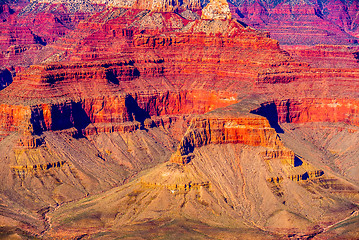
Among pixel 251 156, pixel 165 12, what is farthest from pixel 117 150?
pixel 165 12

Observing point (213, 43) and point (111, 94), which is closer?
point (111, 94)

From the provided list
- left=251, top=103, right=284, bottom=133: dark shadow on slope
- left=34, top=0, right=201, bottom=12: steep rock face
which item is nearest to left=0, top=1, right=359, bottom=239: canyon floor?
left=251, top=103, right=284, bottom=133: dark shadow on slope

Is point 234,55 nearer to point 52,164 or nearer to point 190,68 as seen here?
point 190,68

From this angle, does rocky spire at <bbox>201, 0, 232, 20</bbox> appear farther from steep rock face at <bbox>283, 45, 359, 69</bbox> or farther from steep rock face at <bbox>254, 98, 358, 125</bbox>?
steep rock face at <bbox>254, 98, 358, 125</bbox>

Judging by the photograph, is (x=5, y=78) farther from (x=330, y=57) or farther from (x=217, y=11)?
(x=330, y=57)

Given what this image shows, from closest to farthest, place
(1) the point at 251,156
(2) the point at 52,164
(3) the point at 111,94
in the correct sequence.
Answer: (1) the point at 251,156 → (2) the point at 52,164 → (3) the point at 111,94

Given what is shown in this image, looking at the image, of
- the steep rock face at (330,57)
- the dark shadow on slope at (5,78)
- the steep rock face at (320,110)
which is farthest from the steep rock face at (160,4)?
the steep rock face at (320,110)
